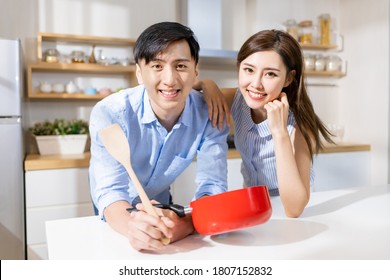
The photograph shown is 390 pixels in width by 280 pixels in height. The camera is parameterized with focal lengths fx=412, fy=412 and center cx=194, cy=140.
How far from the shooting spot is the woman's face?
35.1 inches

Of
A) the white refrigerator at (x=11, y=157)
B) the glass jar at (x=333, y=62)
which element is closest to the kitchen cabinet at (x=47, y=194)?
the white refrigerator at (x=11, y=157)

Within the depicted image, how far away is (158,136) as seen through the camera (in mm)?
921

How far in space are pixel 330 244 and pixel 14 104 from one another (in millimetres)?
1642

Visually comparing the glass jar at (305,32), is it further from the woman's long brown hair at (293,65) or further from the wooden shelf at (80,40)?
the woman's long brown hair at (293,65)

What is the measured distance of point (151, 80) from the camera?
2.53ft

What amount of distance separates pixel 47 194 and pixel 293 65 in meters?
1.36

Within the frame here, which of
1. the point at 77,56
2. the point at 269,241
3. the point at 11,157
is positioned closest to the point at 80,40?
the point at 77,56

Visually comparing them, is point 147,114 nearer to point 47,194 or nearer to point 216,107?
point 216,107

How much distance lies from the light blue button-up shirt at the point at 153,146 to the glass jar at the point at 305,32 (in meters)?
2.05

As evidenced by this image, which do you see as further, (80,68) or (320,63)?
(320,63)

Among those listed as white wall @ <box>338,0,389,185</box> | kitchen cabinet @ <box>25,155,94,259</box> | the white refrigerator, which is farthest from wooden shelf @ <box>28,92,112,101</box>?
white wall @ <box>338,0,389,185</box>

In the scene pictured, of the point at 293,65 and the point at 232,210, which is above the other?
the point at 293,65

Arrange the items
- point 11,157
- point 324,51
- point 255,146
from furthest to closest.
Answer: point 324,51 < point 11,157 < point 255,146

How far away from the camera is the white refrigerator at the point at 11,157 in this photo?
1830 mm
